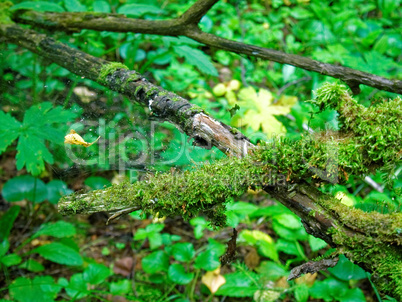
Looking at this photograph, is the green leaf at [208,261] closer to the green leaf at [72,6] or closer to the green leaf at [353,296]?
the green leaf at [353,296]

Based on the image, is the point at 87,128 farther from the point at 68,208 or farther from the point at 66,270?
the point at 66,270

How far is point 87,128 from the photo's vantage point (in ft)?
6.48

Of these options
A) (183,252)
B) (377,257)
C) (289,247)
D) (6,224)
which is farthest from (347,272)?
(6,224)

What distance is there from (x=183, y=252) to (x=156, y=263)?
0.24 m

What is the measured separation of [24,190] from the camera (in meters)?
2.98

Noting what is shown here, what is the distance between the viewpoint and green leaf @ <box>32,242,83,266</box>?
251cm

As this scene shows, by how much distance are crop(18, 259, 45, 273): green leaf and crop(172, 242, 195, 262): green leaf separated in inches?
45.8

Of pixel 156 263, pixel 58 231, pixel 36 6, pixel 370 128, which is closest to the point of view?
pixel 370 128

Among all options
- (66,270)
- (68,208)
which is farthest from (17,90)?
(68,208)

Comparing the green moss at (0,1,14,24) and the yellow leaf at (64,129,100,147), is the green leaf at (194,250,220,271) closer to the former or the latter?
the yellow leaf at (64,129,100,147)

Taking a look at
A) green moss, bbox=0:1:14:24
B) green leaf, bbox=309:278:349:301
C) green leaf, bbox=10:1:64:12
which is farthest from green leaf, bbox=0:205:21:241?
green leaf, bbox=309:278:349:301

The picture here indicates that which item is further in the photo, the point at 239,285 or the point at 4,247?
the point at 4,247

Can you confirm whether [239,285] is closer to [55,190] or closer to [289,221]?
[289,221]

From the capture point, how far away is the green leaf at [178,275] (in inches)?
94.3
